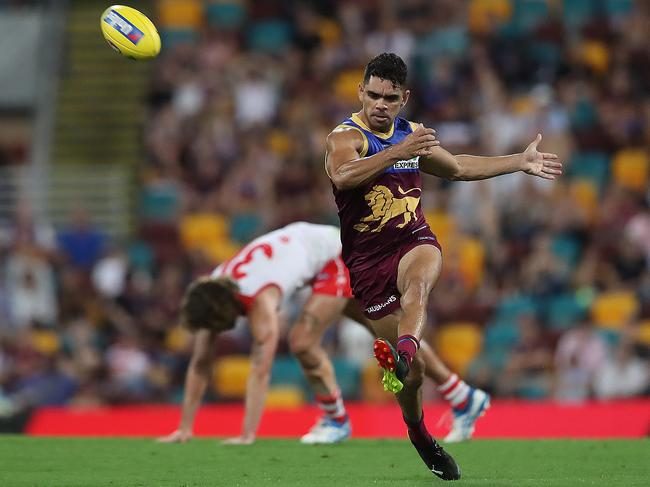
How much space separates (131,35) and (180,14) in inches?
512

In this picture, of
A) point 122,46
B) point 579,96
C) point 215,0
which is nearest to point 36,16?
point 215,0

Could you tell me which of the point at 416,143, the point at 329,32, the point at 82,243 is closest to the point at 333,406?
the point at 416,143

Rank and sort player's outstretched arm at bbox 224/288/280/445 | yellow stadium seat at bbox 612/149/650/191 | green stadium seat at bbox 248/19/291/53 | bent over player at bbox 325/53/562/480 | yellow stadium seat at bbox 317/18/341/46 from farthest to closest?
green stadium seat at bbox 248/19/291/53 → yellow stadium seat at bbox 317/18/341/46 → yellow stadium seat at bbox 612/149/650/191 → player's outstretched arm at bbox 224/288/280/445 → bent over player at bbox 325/53/562/480

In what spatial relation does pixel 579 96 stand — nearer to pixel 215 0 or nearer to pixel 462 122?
pixel 462 122

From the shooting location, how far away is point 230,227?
1914 cm

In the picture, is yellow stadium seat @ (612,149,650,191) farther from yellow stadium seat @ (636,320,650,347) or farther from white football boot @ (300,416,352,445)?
white football boot @ (300,416,352,445)

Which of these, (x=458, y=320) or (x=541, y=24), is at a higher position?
(x=541, y=24)

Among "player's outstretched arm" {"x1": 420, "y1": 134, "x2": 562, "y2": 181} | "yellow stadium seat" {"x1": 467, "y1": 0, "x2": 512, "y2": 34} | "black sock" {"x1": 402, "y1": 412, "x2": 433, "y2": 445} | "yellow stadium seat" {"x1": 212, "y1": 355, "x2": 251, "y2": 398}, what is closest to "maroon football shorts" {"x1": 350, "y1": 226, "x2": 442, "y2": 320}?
"player's outstretched arm" {"x1": 420, "y1": 134, "x2": 562, "y2": 181}

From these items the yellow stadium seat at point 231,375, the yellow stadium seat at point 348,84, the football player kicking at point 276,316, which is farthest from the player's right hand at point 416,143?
the yellow stadium seat at point 348,84

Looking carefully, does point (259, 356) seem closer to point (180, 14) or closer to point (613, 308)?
point (613, 308)

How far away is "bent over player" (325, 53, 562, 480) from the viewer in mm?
7906

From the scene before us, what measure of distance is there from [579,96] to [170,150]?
244 inches

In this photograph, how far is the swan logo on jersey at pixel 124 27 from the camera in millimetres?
9797

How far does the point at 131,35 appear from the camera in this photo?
981cm
